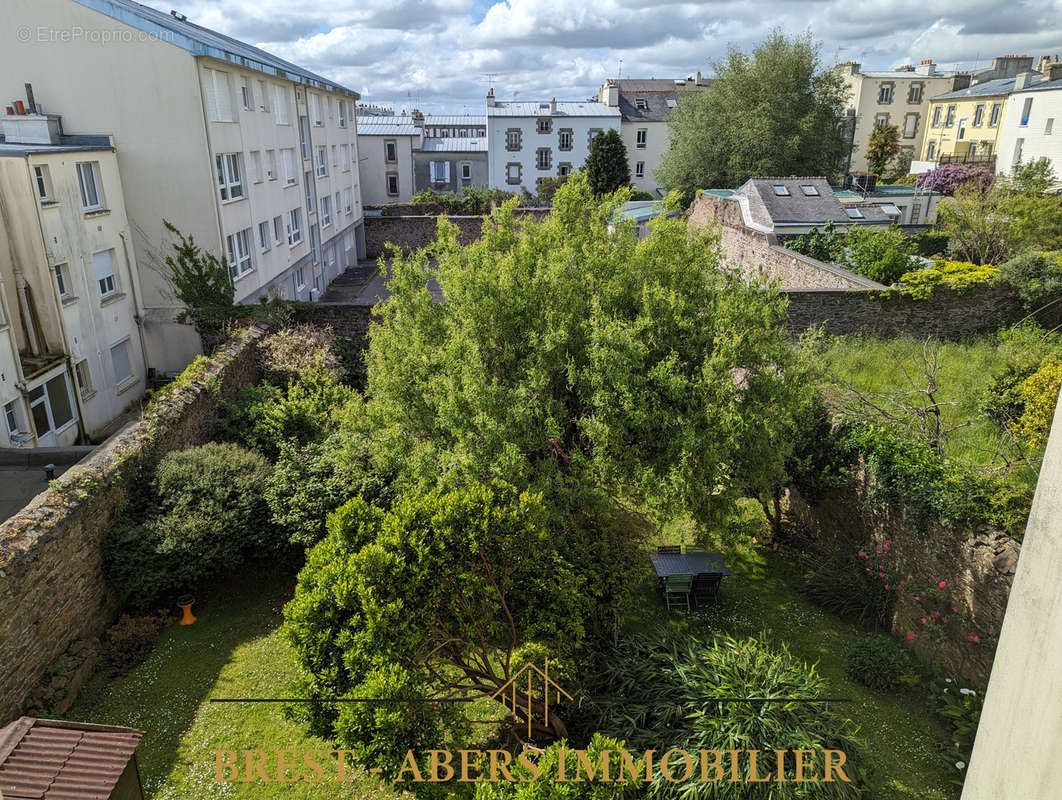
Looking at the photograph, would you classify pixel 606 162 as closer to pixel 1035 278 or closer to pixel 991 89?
pixel 991 89

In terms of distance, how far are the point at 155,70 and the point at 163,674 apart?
61.1 feet

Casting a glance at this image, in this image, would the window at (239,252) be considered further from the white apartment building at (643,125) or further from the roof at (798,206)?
the white apartment building at (643,125)

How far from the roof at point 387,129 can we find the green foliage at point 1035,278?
4464 cm

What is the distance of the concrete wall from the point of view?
3.45 metres

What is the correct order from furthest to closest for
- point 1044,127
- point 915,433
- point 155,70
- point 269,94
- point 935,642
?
point 1044,127, point 269,94, point 155,70, point 915,433, point 935,642

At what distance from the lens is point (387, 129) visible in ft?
178

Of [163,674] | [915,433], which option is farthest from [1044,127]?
[163,674]

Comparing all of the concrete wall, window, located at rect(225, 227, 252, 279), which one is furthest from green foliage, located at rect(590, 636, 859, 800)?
window, located at rect(225, 227, 252, 279)

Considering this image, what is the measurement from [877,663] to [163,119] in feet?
79.4

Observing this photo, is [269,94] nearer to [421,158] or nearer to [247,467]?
[247,467]

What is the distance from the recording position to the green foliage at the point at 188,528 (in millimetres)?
12156

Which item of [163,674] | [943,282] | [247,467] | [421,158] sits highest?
[421,158]

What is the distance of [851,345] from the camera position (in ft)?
63.7

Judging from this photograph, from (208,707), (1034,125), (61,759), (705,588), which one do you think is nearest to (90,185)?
(208,707)
